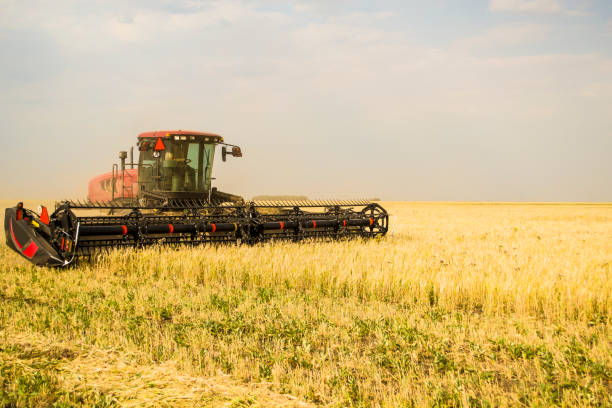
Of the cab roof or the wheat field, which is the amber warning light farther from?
the wheat field

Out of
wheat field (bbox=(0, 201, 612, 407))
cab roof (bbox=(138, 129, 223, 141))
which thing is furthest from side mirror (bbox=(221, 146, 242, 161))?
wheat field (bbox=(0, 201, 612, 407))

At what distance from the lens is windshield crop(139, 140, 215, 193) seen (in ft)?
35.1

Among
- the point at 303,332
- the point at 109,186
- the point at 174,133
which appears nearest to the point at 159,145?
the point at 174,133

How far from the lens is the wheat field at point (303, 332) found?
9.48 feet

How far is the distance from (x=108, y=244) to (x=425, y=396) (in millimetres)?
5756

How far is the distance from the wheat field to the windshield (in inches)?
153

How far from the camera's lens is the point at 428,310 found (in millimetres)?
4914

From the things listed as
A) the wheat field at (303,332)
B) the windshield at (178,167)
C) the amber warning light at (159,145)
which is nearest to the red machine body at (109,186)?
the windshield at (178,167)

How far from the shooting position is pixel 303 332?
3.96m

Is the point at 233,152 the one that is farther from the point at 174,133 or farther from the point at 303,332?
the point at 303,332

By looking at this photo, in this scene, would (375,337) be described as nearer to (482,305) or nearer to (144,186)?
(482,305)

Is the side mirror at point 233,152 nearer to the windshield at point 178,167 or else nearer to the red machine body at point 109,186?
the windshield at point 178,167

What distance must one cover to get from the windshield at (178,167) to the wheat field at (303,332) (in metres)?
3.89

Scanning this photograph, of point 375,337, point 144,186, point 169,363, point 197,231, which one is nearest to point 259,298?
point 375,337
